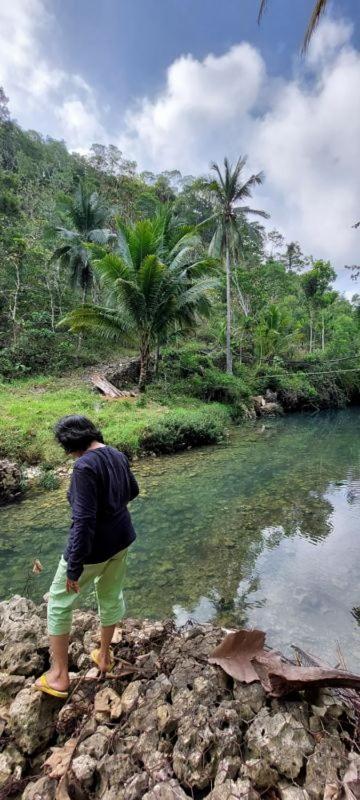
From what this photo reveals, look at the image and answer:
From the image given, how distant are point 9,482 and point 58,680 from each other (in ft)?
15.1

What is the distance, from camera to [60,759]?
1.67 metres

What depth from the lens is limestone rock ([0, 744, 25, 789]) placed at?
5.35 ft

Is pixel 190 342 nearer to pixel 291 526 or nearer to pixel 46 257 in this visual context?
pixel 46 257

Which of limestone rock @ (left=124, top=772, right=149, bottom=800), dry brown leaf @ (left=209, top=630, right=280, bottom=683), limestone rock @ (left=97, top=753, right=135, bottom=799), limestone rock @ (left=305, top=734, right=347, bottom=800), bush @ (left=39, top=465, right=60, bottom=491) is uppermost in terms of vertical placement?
dry brown leaf @ (left=209, top=630, right=280, bottom=683)

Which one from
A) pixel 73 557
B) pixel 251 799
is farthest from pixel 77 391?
pixel 251 799

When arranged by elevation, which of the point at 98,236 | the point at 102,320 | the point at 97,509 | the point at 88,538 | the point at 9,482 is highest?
the point at 98,236

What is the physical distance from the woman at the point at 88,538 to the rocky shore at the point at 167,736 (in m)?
0.15

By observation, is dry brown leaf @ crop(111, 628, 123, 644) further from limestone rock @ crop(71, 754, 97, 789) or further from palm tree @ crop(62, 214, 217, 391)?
palm tree @ crop(62, 214, 217, 391)

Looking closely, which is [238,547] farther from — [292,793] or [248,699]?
[292,793]

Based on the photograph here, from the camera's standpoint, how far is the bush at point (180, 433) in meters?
8.83

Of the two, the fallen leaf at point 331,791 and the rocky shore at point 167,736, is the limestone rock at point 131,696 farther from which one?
the fallen leaf at point 331,791

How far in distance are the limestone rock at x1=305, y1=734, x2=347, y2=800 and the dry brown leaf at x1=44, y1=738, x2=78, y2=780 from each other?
40.0 inches

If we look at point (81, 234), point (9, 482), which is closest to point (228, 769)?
point (9, 482)

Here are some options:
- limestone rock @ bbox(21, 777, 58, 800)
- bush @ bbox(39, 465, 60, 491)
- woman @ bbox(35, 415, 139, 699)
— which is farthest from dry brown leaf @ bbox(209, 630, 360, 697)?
bush @ bbox(39, 465, 60, 491)
